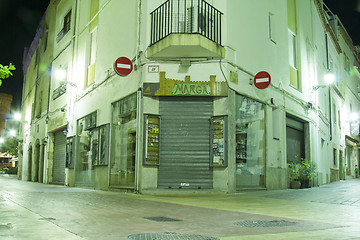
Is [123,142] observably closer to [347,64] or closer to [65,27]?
[65,27]

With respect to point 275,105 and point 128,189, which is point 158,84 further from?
point 275,105

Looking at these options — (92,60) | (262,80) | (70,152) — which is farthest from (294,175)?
(70,152)

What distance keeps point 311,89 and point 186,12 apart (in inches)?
388

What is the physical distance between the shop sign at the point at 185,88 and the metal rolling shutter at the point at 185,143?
0.30 meters

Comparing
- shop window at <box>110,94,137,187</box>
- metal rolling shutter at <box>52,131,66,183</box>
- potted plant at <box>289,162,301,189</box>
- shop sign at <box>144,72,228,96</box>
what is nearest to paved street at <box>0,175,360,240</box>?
shop sign at <box>144,72,228,96</box>

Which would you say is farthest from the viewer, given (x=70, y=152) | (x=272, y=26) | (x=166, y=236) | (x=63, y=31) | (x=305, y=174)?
(x=63, y=31)

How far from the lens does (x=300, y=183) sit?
15.4m

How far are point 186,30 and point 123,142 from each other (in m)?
4.69

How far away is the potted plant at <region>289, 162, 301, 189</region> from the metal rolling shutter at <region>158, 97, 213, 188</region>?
17.7 feet

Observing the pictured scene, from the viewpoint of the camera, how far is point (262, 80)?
508 inches

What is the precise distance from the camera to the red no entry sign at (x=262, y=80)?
1277 cm

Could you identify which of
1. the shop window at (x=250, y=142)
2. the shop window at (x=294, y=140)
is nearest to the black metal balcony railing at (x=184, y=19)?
the shop window at (x=250, y=142)

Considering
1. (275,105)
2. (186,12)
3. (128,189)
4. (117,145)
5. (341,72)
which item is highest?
(341,72)

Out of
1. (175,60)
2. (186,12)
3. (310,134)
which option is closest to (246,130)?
(175,60)
